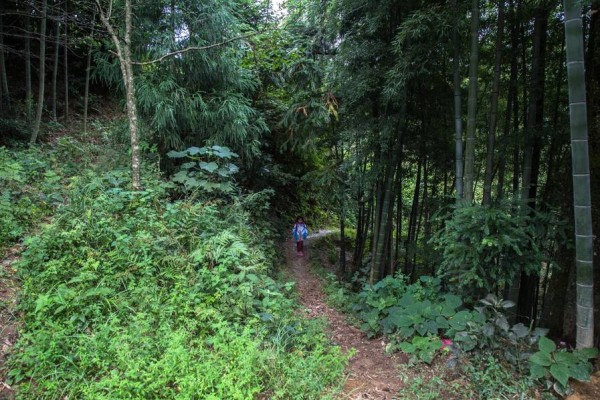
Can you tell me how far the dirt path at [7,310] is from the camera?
2.12m

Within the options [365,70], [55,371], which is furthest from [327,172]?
[55,371]

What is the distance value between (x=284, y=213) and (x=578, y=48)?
7.92 m

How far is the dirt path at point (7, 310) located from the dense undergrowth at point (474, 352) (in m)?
2.77

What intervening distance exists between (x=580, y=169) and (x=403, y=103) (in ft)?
8.35

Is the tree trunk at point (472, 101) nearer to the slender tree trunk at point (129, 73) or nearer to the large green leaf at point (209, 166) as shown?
the large green leaf at point (209, 166)

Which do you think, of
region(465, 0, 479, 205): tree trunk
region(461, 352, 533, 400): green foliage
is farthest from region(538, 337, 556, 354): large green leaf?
region(465, 0, 479, 205): tree trunk

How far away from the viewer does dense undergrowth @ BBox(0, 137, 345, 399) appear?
2129 millimetres

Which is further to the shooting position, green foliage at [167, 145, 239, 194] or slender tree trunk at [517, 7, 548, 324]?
green foliage at [167, 145, 239, 194]

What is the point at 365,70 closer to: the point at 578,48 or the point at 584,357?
the point at 578,48

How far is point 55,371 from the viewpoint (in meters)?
2.10

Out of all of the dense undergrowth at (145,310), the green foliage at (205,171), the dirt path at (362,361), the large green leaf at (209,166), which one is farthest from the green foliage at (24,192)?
the dirt path at (362,361)

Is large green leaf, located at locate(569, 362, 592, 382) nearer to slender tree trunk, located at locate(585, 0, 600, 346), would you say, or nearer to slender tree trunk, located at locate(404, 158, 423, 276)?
slender tree trunk, located at locate(585, 0, 600, 346)

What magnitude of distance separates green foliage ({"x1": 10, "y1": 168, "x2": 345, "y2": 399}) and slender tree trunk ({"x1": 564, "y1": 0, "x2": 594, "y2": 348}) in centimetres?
197

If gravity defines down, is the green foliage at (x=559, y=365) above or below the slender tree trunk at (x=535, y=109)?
below
